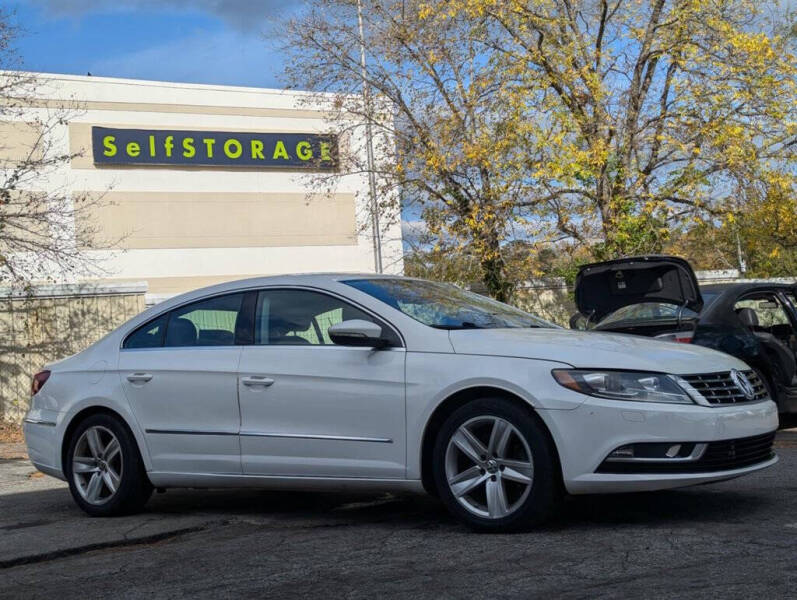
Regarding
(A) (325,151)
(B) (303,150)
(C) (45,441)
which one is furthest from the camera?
(B) (303,150)

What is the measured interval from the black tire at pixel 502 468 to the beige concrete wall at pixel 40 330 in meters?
13.1

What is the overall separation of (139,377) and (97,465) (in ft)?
2.36

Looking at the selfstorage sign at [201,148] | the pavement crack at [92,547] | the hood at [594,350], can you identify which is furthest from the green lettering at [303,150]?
the hood at [594,350]

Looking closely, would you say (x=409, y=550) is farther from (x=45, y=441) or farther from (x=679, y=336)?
(x=679, y=336)

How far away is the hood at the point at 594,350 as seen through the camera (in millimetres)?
5438

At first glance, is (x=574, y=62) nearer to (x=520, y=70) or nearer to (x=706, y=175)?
(x=520, y=70)

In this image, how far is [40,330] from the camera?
1767 centimetres

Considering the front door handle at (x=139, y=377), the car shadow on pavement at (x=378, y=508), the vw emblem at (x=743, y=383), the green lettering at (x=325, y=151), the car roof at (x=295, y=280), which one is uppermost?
the green lettering at (x=325, y=151)

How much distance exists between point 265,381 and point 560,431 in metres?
1.85

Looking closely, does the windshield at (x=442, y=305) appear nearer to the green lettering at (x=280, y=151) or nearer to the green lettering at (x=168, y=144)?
the green lettering at (x=168, y=144)

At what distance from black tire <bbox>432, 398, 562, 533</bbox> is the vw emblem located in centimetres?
113

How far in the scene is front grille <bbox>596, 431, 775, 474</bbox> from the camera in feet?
17.4

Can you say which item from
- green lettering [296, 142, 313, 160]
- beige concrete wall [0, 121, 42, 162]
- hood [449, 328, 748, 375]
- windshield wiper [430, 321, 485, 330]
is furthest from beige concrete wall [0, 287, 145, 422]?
green lettering [296, 142, 313, 160]

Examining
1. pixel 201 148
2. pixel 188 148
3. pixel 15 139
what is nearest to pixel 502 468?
pixel 15 139
